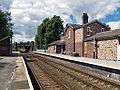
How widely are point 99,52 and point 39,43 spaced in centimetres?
7651

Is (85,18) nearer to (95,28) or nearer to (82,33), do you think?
(95,28)

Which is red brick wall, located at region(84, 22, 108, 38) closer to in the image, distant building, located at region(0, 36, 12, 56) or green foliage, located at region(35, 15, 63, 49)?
distant building, located at region(0, 36, 12, 56)

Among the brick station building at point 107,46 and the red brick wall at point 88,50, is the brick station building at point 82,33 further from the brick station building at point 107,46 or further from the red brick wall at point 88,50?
the brick station building at point 107,46

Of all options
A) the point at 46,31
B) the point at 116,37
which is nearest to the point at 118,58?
the point at 116,37

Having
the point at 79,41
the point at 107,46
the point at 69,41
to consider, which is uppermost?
the point at 69,41

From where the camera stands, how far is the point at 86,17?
6550 centimetres

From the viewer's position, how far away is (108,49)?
40469mm

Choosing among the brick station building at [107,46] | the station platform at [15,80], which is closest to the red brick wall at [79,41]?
the brick station building at [107,46]

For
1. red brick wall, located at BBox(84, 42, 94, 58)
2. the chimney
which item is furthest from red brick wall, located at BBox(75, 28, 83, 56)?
the chimney

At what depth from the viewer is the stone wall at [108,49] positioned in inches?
1517

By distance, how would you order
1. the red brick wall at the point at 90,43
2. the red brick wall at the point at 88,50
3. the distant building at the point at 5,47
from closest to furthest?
the red brick wall at the point at 88,50, the red brick wall at the point at 90,43, the distant building at the point at 5,47

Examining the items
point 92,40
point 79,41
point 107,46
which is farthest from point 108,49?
point 79,41

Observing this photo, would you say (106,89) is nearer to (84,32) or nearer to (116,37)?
(116,37)

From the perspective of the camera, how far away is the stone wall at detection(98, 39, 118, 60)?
3853 centimetres
